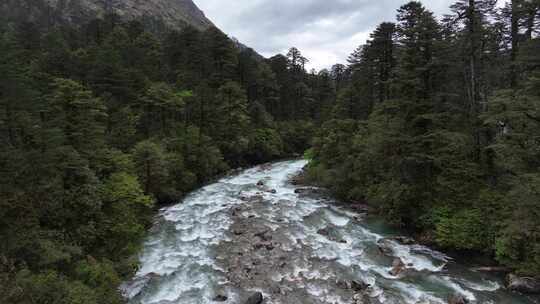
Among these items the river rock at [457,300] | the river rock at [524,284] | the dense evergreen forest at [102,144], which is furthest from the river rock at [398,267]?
Answer: the dense evergreen forest at [102,144]

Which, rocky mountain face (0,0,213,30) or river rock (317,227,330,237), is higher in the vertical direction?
rocky mountain face (0,0,213,30)

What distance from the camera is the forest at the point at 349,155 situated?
11.9m

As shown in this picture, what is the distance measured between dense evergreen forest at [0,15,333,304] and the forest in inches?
3.3

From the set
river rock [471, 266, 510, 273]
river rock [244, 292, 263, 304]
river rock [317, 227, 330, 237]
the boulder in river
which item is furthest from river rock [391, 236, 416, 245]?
river rock [244, 292, 263, 304]

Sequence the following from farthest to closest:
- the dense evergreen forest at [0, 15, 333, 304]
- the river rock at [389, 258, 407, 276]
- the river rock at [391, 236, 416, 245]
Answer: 1. the river rock at [391, 236, 416, 245]
2. the river rock at [389, 258, 407, 276]
3. the dense evergreen forest at [0, 15, 333, 304]

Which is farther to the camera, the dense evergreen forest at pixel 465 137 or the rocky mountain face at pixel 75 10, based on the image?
the rocky mountain face at pixel 75 10

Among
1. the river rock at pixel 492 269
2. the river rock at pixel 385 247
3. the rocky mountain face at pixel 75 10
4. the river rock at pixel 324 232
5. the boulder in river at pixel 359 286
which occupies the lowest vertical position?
the river rock at pixel 492 269

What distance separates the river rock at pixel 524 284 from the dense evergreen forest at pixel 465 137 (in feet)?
1.03

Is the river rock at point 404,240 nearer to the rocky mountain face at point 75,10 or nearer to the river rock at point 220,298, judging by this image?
the river rock at point 220,298

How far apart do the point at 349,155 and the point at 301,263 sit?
1345cm

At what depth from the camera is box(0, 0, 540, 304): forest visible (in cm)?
1192

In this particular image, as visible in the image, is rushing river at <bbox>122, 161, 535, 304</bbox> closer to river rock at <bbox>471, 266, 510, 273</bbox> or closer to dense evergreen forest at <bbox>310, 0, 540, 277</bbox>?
river rock at <bbox>471, 266, 510, 273</bbox>

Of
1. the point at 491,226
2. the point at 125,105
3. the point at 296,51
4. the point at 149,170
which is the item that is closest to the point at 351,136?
the point at 491,226

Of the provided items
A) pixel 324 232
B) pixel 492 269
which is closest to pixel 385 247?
pixel 324 232
